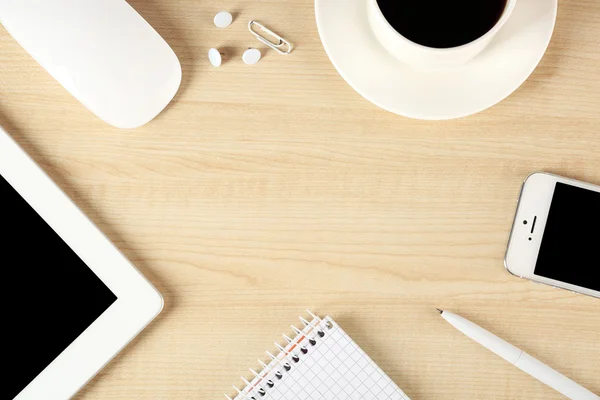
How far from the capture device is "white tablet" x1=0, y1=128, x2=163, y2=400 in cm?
59

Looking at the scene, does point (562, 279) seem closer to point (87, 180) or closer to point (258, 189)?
point (258, 189)

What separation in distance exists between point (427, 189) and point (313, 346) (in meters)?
0.22

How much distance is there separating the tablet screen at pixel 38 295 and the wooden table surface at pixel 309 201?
0.18 ft

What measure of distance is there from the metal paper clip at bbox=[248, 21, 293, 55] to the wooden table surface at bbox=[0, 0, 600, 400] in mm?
Result: 11

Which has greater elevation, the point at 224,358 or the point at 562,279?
the point at 224,358

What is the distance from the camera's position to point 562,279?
1.99 feet

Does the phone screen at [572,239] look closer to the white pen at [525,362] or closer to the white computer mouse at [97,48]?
the white pen at [525,362]

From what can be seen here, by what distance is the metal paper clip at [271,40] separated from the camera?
2.04 feet

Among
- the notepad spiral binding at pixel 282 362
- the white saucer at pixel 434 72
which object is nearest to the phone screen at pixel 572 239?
the white saucer at pixel 434 72

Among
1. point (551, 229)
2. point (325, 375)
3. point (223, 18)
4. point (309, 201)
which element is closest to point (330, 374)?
point (325, 375)

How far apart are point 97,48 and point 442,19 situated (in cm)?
36

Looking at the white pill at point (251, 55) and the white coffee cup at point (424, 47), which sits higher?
the white pill at point (251, 55)

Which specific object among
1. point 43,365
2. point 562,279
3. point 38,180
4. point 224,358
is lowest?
point 562,279

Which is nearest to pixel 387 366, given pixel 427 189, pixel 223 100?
pixel 427 189
